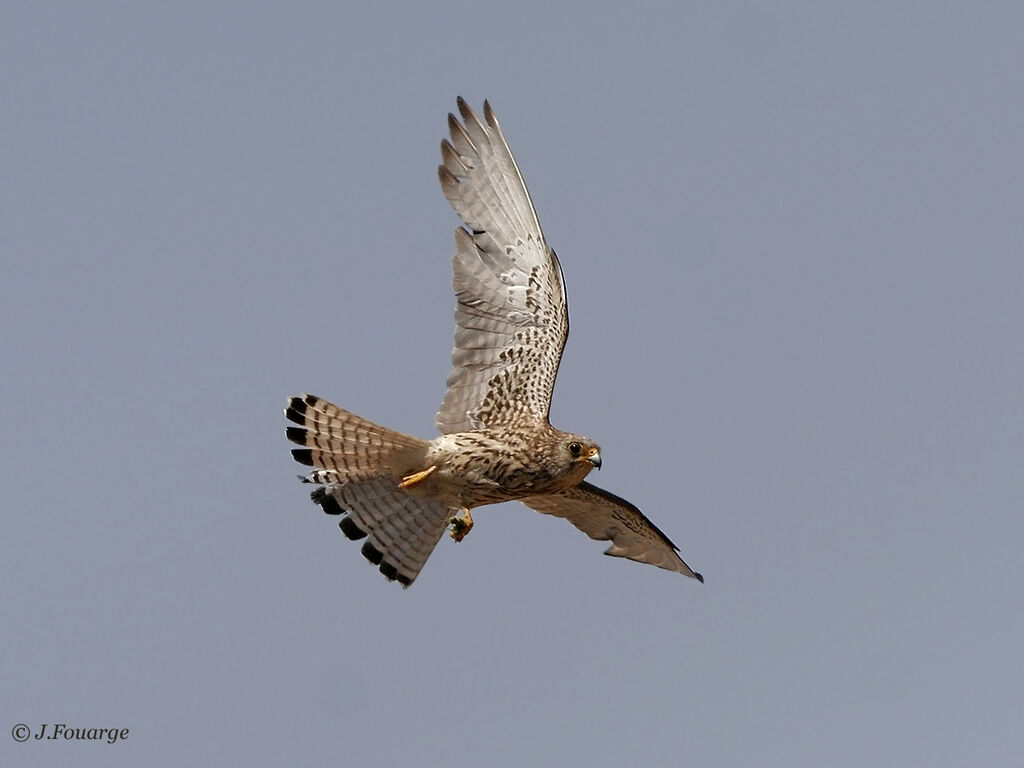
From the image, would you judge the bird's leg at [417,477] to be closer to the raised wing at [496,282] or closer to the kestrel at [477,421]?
the kestrel at [477,421]

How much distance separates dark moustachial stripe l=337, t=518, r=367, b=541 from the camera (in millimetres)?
18281

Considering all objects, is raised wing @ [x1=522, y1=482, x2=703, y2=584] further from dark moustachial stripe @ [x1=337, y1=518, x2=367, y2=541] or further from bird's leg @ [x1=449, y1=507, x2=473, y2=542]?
dark moustachial stripe @ [x1=337, y1=518, x2=367, y2=541]

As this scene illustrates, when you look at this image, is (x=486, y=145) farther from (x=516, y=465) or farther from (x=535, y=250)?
(x=516, y=465)

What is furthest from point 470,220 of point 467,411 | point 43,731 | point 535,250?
point 43,731

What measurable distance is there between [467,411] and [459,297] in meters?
1.21

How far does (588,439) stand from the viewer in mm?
17625

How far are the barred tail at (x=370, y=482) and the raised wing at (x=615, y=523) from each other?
1353 millimetres

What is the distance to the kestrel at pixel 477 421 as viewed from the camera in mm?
Answer: 17547

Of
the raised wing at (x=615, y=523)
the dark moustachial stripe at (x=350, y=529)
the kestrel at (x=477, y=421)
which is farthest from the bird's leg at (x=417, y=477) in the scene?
the raised wing at (x=615, y=523)

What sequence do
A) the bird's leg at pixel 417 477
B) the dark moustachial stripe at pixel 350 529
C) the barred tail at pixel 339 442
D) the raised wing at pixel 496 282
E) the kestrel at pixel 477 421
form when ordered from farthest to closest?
the raised wing at pixel 496 282
the dark moustachial stripe at pixel 350 529
the bird's leg at pixel 417 477
the kestrel at pixel 477 421
the barred tail at pixel 339 442

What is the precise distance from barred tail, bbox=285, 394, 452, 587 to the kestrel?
10mm

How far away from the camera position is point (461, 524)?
18422 mm

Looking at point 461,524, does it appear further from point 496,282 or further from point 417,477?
point 496,282

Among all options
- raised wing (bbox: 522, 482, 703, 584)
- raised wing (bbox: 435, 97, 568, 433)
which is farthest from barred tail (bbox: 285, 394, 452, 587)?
raised wing (bbox: 522, 482, 703, 584)
